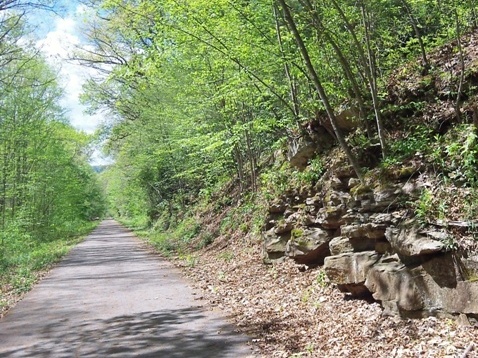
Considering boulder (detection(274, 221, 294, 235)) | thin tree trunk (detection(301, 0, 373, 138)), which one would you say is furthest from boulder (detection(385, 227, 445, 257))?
boulder (detection(274, 221, 294, 235))

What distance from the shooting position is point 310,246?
8367mm

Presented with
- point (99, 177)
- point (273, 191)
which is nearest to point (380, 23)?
point (273, 191)

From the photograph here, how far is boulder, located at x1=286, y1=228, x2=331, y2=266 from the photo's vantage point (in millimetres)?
8203

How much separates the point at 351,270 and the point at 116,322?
398 cm

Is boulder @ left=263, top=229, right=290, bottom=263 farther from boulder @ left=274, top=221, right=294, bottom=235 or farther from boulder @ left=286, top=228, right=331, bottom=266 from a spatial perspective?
boulder @ left=286, top=228, right=331, bottom=266

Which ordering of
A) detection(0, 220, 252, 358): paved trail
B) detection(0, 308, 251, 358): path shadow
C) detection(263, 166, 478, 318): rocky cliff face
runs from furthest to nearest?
1. detection(0, 220, 252, 358): paved trail
2. detection(0, 308, 251, 358): path shadow
3. detection(263, 166, 478, 318): rocky cliff face

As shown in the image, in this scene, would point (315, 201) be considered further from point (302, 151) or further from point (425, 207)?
point (425, 207)

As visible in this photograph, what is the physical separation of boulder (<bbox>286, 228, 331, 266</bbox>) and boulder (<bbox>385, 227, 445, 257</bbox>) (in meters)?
2.25

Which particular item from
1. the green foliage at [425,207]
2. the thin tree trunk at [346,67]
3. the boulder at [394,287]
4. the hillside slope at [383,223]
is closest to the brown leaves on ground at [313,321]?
the hillside slope at [383,223]

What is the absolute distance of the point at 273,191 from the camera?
11398mm

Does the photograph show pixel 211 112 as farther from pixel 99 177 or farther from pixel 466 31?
pixel 99 177

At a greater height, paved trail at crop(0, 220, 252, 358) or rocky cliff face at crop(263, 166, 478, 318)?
rocky cliff face at crop(263, 166, 478, 318)

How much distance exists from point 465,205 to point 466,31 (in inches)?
219

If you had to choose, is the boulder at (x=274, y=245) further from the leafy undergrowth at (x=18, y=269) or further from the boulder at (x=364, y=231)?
the leafy undergrowth at (x=18, y=269)
